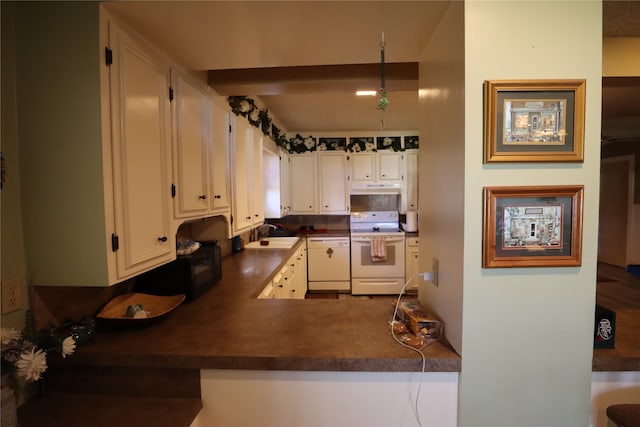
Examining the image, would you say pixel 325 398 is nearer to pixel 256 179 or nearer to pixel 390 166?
pixel 256 179

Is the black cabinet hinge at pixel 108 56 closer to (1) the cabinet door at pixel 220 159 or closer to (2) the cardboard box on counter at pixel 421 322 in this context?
(1) the cabinet door at pixel 220 159

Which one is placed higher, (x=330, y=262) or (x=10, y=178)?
(x=10, y=178)

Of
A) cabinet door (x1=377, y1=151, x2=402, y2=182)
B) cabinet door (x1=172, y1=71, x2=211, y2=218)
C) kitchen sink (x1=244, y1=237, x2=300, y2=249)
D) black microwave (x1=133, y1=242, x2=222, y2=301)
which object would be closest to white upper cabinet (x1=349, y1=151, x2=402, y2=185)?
cabinet door (x1=377, y1=151, x2=402, y2=182)

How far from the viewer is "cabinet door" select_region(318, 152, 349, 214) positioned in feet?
14.0

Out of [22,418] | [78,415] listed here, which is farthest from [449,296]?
[22,418]

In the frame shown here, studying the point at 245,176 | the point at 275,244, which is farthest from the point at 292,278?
the point at 245,176

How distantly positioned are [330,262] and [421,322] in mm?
2982

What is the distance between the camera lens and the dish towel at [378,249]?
3875 millimetres

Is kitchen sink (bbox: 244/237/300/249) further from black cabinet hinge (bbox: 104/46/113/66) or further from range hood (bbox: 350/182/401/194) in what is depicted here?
black cabinet hinge (bbox: 104/46/113/66)

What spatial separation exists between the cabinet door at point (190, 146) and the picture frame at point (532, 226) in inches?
52.6

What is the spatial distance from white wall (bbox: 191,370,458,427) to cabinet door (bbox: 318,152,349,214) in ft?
11.0

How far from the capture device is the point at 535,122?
2.85 feet

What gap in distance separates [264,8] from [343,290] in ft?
11.9

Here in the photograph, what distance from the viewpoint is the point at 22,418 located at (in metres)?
0.93
